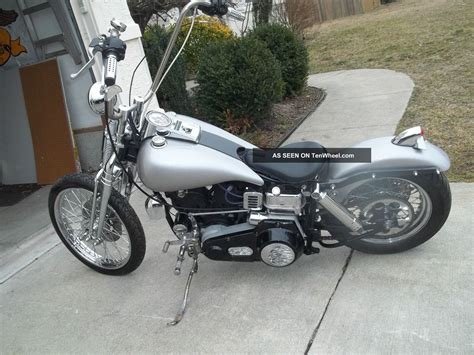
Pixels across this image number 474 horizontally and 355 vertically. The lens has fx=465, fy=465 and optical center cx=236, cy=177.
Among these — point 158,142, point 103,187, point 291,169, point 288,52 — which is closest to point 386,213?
point 291,169

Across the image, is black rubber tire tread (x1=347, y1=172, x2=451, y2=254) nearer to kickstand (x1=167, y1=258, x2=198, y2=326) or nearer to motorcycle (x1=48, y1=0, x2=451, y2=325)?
motorcycle (x1=48, y1=0, x2=451, y2=325)

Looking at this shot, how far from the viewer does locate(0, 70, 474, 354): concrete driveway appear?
8.13 ft

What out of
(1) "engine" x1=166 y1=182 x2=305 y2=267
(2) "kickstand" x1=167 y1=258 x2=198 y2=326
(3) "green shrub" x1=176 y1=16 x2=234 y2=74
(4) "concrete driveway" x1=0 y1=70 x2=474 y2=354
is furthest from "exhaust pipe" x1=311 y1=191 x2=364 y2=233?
(3) "green shrub" x1=176 y1=16 x2=234 y2=74

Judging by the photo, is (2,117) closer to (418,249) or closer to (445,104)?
(418,249)

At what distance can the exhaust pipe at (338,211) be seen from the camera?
271cm

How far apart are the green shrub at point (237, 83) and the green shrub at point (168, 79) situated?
16.6 inches

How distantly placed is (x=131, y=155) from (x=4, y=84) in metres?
3.63

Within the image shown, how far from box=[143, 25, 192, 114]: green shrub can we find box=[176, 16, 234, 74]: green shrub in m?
2.39

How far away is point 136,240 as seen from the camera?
118 inches

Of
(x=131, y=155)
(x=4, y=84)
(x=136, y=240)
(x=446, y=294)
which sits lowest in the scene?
(x=446, y=294)

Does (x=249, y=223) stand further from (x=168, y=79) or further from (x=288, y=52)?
(x=288, y=52)

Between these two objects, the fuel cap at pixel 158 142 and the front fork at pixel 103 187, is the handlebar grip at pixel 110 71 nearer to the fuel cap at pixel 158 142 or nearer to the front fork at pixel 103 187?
the fuel cap at pixel 158 142

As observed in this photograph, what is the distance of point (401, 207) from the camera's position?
2889mm

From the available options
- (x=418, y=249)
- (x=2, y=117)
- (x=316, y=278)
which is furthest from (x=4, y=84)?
(x=418, y=249)
